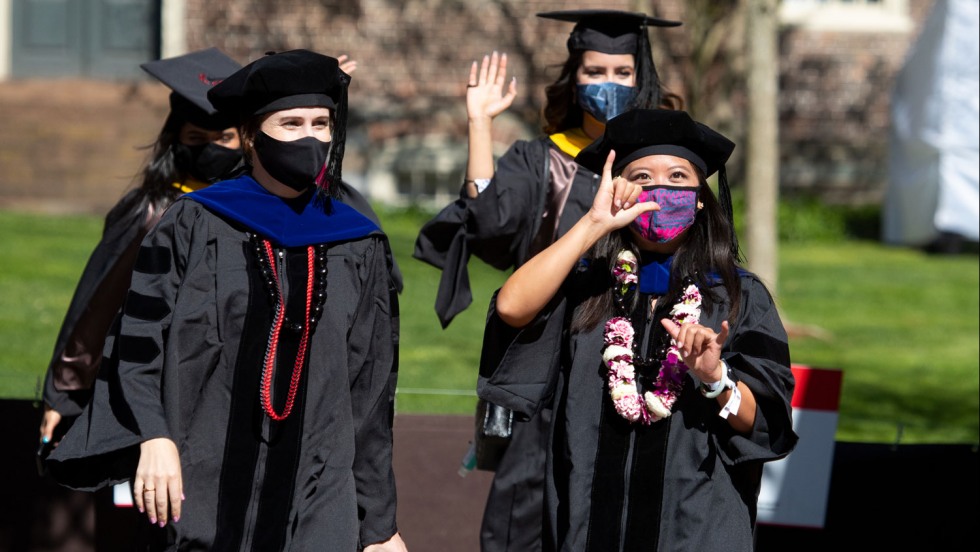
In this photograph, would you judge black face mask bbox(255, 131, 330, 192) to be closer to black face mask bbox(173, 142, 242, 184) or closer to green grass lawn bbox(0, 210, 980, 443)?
black face mask bbox(173, 142, 242, 184)

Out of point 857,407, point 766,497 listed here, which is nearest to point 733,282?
point 766,497

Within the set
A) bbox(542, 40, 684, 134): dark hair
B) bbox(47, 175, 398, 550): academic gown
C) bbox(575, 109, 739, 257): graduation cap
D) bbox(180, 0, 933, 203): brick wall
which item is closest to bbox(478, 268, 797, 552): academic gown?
bbox(575, 109, 739, 257): graduation cap

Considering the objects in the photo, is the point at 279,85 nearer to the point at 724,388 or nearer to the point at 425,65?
the point at 724,388

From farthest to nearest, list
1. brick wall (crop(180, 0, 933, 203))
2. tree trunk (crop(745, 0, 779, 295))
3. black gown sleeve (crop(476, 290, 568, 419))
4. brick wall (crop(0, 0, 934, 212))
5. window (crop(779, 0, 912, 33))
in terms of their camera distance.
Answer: window (crop(779, 0, 912, 33)), brick wall (crop(180, 0, 933, 203)), brick wall (crop(0, 0, 934, 212)), tree trunk (crop(745, 0, 779, 295)), black gown sleeve (crop(476, 290, 568, 419))

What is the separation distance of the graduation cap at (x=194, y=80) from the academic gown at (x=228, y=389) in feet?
3.91

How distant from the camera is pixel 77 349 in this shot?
4762mm

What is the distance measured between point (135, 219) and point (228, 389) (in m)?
1.53

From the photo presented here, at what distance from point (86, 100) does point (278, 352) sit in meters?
13.6

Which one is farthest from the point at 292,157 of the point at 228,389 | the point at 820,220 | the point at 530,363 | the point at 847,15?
the point at 847,15

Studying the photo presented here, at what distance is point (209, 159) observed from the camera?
4.78m

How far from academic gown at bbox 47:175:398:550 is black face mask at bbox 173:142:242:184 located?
125 cm

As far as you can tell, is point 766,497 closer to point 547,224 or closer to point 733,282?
point 547,224

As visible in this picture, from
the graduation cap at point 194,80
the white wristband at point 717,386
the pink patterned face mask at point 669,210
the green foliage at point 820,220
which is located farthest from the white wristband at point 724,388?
the green foliage at point 820,220

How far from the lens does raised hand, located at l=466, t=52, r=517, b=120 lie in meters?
4.64
